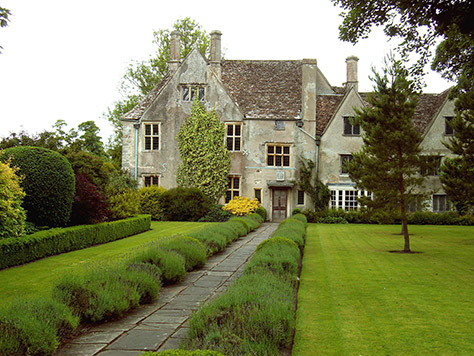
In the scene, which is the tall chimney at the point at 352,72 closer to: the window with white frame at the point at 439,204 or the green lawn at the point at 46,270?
the window with white frame at the point at 439,204

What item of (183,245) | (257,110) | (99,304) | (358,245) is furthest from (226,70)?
(99,304)

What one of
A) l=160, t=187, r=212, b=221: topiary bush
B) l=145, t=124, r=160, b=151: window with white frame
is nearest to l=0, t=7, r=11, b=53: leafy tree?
l=160, t=187, r=212, b=221: topiary bush

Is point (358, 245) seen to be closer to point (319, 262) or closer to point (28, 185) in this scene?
point (319, 262)

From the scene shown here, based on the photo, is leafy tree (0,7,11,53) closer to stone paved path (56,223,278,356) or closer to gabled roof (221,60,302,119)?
stone paved path (56,223,278,356)

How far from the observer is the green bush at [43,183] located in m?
14.6

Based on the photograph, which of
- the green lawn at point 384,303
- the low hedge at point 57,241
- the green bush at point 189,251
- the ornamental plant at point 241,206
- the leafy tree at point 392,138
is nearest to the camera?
the green lawn at point 384,303

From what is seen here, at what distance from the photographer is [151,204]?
29641 millimetres

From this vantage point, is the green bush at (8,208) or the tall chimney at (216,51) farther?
the tall chimney at (216,51)

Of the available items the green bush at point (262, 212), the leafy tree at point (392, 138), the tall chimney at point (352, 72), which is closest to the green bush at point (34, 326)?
the leafy tree at point (392, 138)

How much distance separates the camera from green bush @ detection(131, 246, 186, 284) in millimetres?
9654

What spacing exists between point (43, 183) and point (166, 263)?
7.11 metres

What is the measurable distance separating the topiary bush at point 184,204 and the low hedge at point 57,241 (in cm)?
886

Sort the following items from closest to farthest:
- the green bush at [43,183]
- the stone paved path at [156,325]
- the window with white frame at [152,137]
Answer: the stone paved path at [156,325], the green bush at [43,183], the window with white frame at [152,137]

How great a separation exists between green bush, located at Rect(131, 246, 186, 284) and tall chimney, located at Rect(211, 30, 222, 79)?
2526cm
